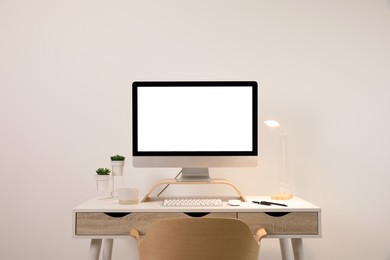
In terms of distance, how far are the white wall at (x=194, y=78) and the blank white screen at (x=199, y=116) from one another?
47 centimetres

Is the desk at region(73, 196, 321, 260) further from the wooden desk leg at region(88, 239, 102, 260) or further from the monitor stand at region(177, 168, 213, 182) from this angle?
the monitor stand at region(177, 168, 213, 182)

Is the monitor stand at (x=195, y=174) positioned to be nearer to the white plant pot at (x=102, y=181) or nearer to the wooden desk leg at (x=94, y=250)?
the white plant pot at (x=102, y=181)

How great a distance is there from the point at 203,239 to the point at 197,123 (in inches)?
35.3

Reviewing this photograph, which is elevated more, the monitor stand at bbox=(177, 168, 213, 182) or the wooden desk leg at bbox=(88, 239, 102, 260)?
the monitor stand at bbox=(177, 168, 213, 182)

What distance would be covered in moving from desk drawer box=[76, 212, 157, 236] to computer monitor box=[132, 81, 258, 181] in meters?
0.38

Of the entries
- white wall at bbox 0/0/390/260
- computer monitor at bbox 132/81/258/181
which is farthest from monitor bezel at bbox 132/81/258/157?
white wall at bbox 0/0/390/260

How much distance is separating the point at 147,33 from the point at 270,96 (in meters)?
0.93

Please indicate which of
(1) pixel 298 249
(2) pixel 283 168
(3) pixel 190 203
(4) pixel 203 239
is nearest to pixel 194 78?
(2) pixel 283 168

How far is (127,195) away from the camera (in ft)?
6.70

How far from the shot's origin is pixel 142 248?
1.59 metres

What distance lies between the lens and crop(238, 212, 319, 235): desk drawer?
6.32ft
